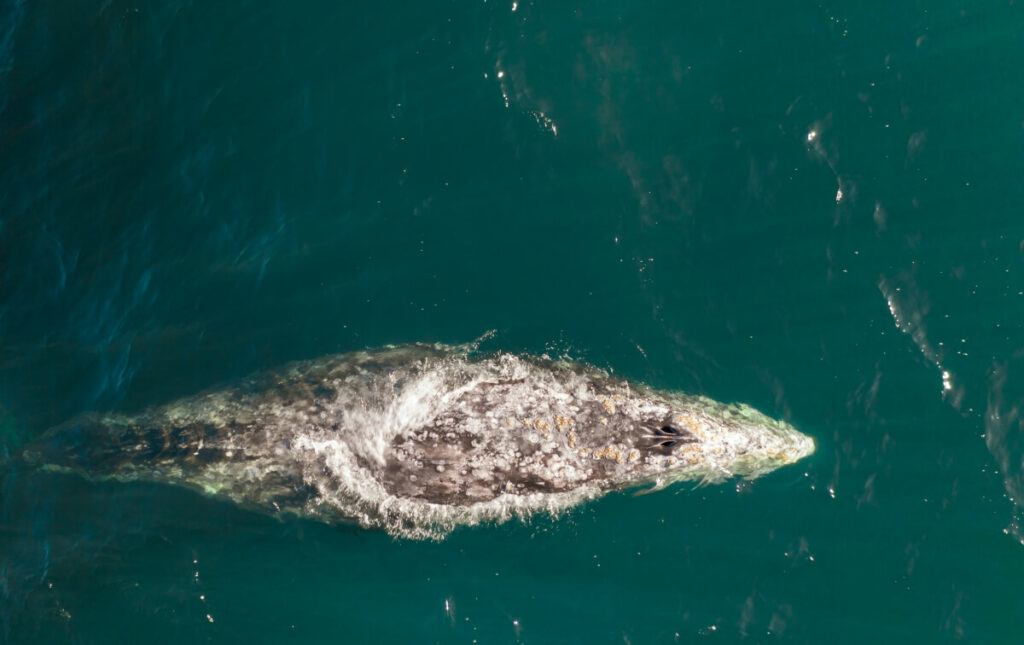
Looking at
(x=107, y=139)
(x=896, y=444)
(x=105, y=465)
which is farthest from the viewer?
(x=107, y=139)

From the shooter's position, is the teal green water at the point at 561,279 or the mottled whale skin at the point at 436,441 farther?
the mottled whale skin at the point at 436,441

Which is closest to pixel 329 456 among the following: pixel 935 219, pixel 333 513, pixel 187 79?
pixel 333 513

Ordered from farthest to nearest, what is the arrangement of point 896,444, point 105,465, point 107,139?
point 107,139 < point 105,465 < point 896,444

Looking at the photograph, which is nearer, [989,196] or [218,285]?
[989,196]

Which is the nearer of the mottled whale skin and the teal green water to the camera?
the teal green water

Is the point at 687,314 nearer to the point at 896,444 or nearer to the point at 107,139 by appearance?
the point at 896,444
